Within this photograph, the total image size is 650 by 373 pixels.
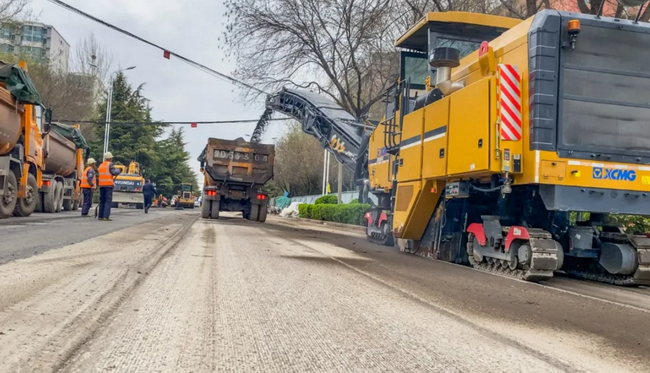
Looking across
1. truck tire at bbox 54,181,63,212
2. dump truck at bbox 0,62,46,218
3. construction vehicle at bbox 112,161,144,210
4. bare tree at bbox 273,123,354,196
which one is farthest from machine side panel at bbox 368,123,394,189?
bare tree at bbox 273,123,354,196

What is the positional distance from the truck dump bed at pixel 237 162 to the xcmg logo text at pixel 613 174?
15.0 meters

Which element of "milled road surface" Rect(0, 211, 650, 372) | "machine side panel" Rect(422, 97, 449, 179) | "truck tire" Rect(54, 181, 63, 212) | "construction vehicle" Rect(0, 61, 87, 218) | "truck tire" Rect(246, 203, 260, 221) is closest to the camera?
"milled road surface" Rect(0, 211, 650, 372)

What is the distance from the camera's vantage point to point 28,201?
14.5 m

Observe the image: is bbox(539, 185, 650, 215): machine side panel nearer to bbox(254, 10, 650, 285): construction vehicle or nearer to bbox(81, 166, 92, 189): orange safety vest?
bbox(254, 10, 650, 285): construction vehicle

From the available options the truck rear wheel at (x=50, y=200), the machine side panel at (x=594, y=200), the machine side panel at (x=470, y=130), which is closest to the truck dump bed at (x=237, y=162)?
the truck rear wheel at (x=50, y=200)

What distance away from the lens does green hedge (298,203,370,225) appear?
Answer: 20.9 metres

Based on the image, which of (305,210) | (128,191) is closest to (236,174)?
(305,210)

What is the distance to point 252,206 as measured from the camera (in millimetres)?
21125

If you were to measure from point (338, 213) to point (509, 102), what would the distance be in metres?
16.4

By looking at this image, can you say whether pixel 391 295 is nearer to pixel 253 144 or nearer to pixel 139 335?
pixel 139 335

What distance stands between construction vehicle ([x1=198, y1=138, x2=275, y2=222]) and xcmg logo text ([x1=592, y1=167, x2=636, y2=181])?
15.0 m

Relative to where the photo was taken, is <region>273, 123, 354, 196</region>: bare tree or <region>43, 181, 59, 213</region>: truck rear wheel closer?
<region>43, 181, 59, 213</region>: truck rear wheel

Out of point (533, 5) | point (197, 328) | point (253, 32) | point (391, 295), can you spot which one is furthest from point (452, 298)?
point (253, 32)

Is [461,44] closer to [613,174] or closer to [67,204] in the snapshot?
[613,174]
